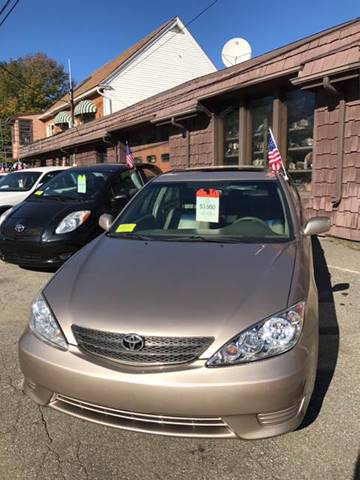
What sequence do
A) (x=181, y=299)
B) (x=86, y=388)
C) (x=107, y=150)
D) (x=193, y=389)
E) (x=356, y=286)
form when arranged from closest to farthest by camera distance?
(x=193, y=389) < (x=86, y=388) < (x=181, y=299) < (x=356, y=286) < (x=107, y=150)

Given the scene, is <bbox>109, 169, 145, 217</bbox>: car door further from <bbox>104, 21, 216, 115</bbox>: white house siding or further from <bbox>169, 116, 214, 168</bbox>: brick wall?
<bbox>104, 21, 216, 115</bbox>: white house siding

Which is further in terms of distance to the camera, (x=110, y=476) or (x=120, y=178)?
(x=120, y=178)

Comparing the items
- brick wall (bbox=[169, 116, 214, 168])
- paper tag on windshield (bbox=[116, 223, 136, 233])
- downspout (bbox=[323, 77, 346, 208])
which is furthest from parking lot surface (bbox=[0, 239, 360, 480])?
brick wall (bbox=[169, 116, 214, 168])

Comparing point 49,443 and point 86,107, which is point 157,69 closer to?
point 86,107

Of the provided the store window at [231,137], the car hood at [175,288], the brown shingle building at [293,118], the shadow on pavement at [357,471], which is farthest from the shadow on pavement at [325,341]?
the store window at [231,137]

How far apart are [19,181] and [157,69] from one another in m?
18.0

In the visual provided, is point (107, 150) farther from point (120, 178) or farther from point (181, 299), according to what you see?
point (181, 299)

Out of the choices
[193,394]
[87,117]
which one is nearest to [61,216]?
[193,394]

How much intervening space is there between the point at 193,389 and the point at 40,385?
908mm

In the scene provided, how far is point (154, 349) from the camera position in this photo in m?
2.23

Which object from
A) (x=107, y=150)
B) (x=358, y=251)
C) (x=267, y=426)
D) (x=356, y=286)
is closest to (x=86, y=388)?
(x=267, y=426)

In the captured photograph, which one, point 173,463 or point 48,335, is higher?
point 48,335

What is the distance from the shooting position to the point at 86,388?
2.27 metres

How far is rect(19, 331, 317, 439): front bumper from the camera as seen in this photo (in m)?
2.14
